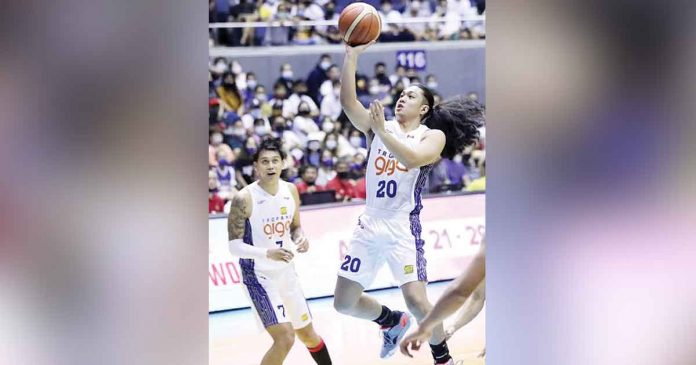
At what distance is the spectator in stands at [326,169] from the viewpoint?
430 centimetres

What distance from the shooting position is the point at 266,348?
424 centimetres

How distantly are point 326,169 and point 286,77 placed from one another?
431 mm

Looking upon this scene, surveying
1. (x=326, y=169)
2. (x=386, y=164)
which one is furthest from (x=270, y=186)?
(x=386, y=164)

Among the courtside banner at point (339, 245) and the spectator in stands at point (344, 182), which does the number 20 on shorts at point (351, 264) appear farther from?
the spectator in stands at point (344, 182)

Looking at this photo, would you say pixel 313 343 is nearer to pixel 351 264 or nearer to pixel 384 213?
pixel 351 264

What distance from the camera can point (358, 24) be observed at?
4.24 metres

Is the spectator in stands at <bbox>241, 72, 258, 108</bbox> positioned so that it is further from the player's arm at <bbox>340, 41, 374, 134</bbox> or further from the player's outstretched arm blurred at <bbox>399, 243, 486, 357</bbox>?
the player's outstretched arm blurred at <bbox>399, 243, 486, 357</bbox>

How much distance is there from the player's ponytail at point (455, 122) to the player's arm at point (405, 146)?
0.17 ft

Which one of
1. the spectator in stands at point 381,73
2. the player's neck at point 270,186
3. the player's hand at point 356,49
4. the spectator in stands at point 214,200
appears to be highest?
the player's hand at point 356,49

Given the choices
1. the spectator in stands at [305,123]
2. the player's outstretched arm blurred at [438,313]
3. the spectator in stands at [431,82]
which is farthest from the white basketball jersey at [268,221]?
the spectator in stands at [431,82]
